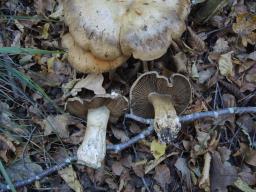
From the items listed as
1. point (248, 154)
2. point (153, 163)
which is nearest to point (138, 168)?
point (153, 163)

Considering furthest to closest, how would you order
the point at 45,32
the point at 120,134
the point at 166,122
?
the point at 45,32 → the point at 120,134 → the point at 166,122

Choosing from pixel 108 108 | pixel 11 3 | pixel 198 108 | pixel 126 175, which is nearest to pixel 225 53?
pixel 198 108

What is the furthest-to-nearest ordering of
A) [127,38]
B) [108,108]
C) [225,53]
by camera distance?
[225,53] → [108,108] → [127,38]

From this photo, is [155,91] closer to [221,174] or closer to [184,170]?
[184,170]

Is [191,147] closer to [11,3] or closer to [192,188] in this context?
[192,188]

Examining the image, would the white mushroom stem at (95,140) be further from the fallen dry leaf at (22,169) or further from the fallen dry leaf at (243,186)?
the fallen dry leaf at (243,186)

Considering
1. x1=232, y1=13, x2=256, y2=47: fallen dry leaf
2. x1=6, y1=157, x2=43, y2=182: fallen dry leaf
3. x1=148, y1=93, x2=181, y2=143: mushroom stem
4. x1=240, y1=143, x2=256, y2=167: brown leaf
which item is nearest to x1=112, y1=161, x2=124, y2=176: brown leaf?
x1=148, y1=93, x2=181, y2=143: mushroom stem
